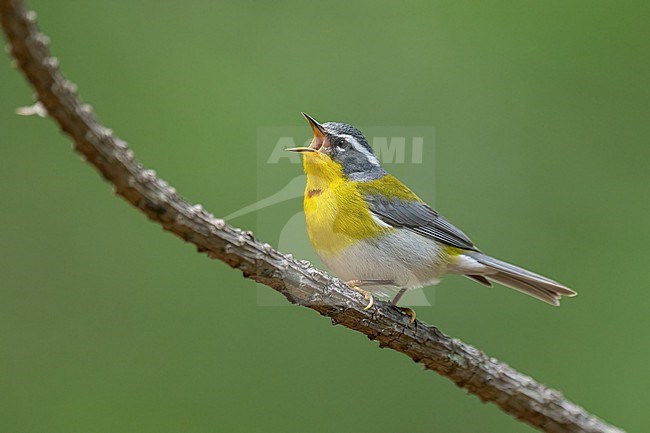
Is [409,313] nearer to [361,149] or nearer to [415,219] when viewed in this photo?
[415,219]

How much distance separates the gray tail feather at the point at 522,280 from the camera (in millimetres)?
2664

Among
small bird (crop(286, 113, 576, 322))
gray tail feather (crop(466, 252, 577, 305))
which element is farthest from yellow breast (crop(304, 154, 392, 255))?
gray tail feather (crop(466, 252, 577, 305))

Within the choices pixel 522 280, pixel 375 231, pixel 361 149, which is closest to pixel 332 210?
pixel 375 231

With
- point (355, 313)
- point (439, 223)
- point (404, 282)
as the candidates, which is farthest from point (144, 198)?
point (439, 223)

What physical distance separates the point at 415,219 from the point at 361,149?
33 centimetres

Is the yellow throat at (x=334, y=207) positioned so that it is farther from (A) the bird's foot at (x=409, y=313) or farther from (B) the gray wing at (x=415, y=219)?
(A) the bird's foot at (x=409, y=313)

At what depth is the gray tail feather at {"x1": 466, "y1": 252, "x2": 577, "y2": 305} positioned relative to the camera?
2.66 m

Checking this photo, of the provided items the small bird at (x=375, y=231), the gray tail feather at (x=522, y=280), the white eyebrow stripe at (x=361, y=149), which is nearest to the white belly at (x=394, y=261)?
the small bird at (x=375, y=231)

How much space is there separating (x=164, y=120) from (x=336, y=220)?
1768 millimetres

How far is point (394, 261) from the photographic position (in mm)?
2525

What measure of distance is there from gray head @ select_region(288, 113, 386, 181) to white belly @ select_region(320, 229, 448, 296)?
0.27m

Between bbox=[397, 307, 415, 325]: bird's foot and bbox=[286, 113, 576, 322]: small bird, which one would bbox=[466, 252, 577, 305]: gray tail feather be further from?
bbox=[397, 307, 415, 325]: bird's foot

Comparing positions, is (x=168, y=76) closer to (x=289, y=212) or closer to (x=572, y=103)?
(x=289, y=212)

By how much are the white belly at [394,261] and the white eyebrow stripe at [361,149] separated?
0.31 m
